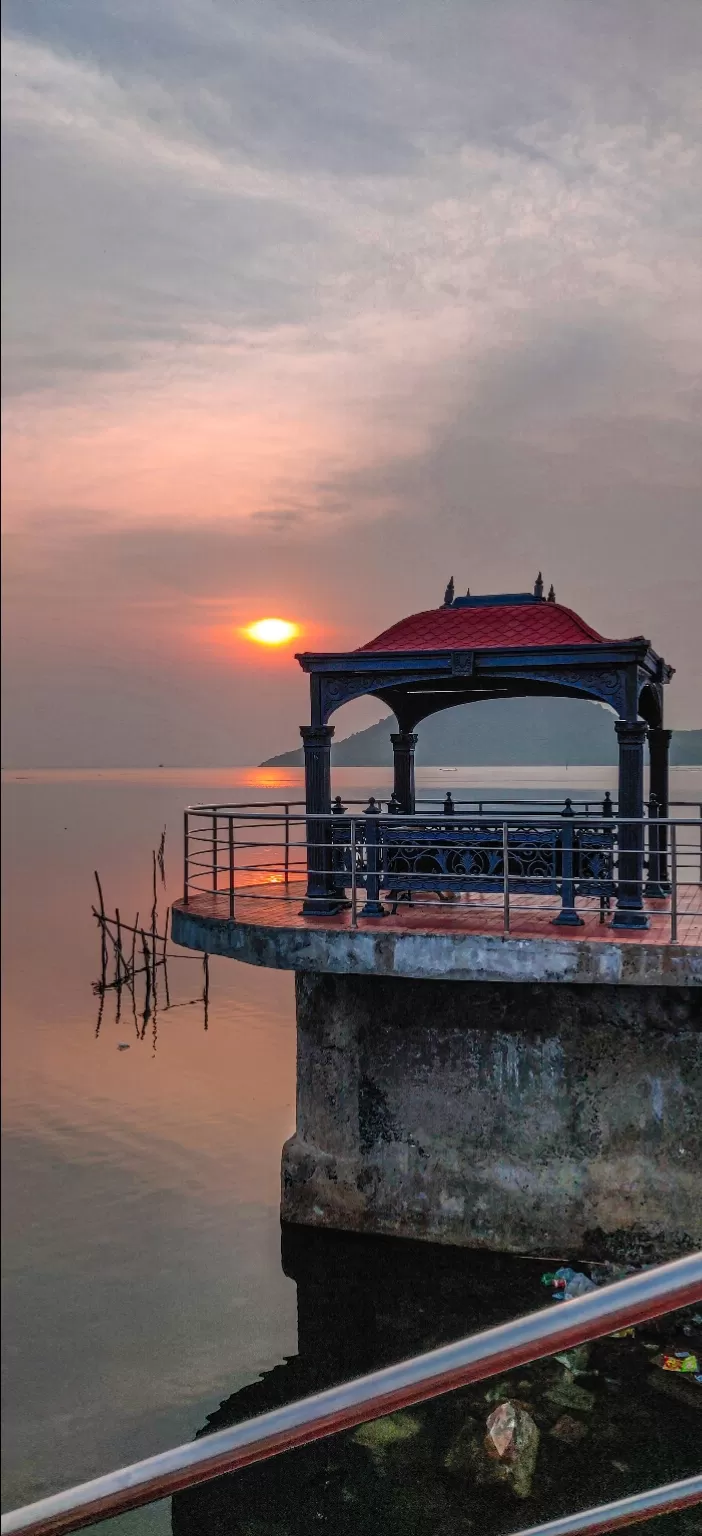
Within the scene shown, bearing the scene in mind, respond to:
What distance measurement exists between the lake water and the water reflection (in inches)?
1.4

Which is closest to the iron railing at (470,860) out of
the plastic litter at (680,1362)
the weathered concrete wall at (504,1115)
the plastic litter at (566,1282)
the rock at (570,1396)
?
the weathered concrete wall at (504,1115)

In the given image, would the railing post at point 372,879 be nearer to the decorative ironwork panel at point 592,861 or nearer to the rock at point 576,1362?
the decorative ironwork panel at point 592,861

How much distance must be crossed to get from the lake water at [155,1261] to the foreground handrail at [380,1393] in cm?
638

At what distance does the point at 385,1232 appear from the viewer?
1019cm

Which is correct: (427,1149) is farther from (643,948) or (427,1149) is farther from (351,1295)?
(643,948)

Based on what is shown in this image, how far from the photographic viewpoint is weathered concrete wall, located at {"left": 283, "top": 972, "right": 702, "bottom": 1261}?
9.48m

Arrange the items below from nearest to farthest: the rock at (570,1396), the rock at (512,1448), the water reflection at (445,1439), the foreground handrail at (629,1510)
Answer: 1. the foreground handrail at (629,1510)
2. the water reflection at (445,1439)
3. the rock at (512,1448)
4. the rock at (570,1396)

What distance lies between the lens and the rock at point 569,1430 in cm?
753

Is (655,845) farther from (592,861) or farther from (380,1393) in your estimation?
(380,1393)

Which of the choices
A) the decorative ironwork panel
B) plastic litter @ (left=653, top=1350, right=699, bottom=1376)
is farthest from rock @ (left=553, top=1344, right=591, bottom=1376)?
the decorative ironwork panel

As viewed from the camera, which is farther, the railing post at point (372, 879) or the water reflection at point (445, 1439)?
the railing post at point (372, 879)

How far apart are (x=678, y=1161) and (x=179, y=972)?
2335 centimetres

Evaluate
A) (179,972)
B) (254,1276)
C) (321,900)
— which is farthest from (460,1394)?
(179,972)

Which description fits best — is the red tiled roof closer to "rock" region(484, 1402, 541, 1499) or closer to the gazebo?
the gazebo
